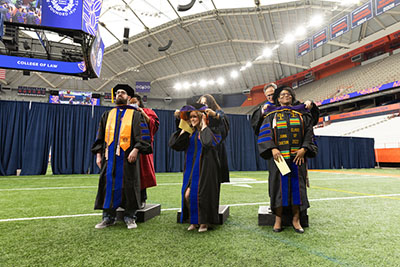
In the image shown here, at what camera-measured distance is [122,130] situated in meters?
2.06

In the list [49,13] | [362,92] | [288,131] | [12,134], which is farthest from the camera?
[362,92]

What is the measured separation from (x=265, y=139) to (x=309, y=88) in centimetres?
2231

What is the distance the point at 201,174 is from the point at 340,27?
13.1 meters

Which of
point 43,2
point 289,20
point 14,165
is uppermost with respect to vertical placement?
point 289,20

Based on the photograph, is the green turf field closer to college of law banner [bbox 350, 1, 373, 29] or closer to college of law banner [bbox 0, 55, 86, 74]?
college of law banner [bbox 0, 55, 86, 74]

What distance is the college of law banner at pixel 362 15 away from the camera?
1014 cm

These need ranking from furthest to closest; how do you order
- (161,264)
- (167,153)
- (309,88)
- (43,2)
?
(309,88) → (167,153) → (43,2) → (161,264)

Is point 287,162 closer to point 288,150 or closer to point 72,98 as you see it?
point 288,150

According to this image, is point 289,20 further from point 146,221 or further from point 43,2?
point 146,221

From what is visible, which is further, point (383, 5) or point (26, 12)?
point (383, 5)

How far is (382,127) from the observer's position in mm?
14656

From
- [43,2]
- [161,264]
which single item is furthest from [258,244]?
[43,2]

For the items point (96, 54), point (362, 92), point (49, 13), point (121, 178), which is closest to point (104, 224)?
point (121, 178)

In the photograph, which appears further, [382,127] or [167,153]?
[382,127]
